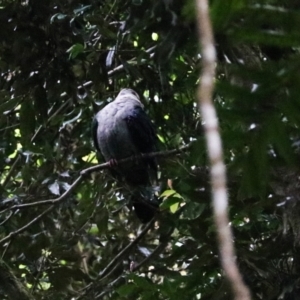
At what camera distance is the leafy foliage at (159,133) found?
1.48 metres

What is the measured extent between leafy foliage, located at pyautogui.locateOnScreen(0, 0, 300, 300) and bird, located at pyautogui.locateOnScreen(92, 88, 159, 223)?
89 mm

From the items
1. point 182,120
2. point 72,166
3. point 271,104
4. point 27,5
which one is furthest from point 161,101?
point 271,104

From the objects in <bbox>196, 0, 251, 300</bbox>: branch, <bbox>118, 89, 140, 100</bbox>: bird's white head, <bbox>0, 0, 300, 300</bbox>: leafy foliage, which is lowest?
<bbox>196, 0, 251, 300</bbox>: branch

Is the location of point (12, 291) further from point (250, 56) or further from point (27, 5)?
point (250, 56)

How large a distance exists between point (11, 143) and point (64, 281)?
1028 mm

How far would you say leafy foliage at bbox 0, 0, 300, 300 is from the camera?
1.48 m

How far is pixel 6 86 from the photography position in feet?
11.2

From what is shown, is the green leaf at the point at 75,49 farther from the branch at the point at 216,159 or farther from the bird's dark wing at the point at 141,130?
the branch at the point at 216,159

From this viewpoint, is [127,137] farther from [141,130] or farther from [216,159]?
[216,159]

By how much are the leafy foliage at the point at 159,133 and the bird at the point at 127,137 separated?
89 mm

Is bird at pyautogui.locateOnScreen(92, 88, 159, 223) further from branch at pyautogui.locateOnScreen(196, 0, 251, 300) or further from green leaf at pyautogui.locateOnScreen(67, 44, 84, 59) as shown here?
branch at pyautogui.locateOnScreen(196, 0, 251, 300)

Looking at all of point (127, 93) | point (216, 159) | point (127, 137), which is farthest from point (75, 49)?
point (216, 159)

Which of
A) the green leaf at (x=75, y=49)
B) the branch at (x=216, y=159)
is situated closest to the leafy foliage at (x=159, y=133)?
the green leaf at (x=75, y=49)

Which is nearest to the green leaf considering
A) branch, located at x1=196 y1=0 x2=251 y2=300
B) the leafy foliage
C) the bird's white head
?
the leafy foliage
